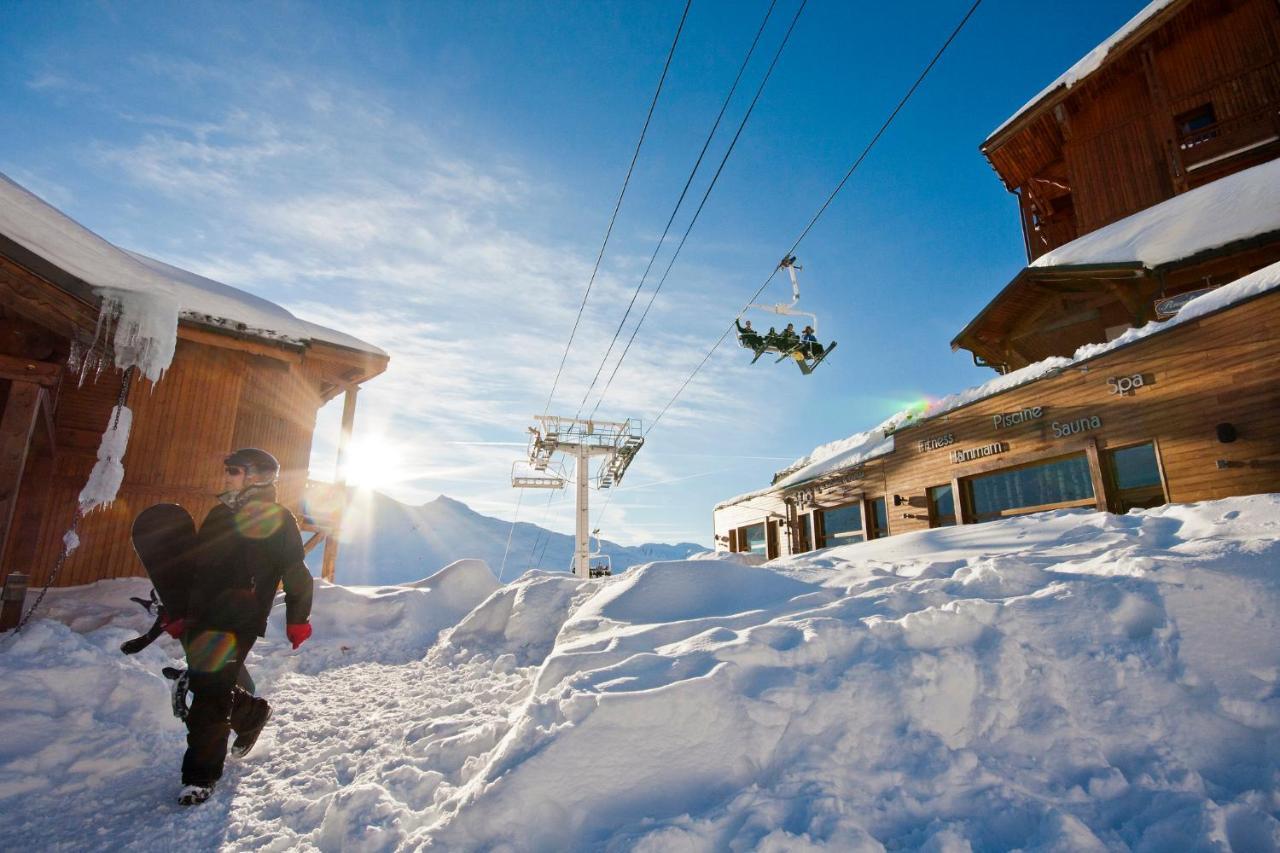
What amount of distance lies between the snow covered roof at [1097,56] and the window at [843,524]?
40.7ft

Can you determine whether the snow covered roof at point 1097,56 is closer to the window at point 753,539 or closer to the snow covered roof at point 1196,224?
the snow covered roof at point 1196,224

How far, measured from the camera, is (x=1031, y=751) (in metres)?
2.59

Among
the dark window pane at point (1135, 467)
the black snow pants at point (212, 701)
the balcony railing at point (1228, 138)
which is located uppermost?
the balcony railing at point (1228, 138)

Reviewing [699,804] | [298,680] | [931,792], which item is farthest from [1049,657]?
[298,680]

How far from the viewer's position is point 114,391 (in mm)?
9836

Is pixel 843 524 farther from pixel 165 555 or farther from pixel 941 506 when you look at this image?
pixel 165 555

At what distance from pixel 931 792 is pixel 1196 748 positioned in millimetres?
1183

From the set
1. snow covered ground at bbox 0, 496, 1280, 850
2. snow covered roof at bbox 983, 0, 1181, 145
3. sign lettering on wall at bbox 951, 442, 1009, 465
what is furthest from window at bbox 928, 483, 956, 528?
snow covered roof at bbox 983, 0, 1181, 145

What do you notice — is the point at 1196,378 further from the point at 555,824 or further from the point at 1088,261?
the point at 555,824

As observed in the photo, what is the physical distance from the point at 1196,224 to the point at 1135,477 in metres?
5.14

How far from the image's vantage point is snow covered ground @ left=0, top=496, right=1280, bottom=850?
2301mm

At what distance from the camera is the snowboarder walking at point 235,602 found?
344 cm

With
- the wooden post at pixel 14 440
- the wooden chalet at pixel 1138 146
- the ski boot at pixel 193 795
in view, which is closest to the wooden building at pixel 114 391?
the wooden post at pixel 14 440

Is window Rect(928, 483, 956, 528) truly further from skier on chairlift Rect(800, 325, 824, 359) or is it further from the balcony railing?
the balcony railing
